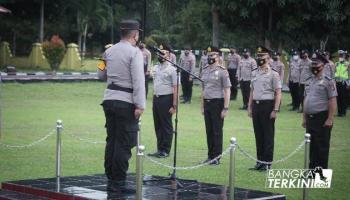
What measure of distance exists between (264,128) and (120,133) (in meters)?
3.85

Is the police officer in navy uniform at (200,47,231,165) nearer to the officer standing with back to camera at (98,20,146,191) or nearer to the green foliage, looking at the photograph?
the officer standing with back to camera at (98,20,146,191)

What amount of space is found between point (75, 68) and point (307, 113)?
1399 inches

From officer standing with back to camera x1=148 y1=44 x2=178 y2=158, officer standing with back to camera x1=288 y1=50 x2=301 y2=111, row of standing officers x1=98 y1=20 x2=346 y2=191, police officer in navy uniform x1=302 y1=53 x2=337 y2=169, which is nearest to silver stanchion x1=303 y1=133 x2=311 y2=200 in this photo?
row of standing officers x1=98 y1=20 x2=346 y2=191

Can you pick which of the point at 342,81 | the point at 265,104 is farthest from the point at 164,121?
the point at 342,81

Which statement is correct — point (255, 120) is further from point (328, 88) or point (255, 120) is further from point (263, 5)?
point (263, 5)

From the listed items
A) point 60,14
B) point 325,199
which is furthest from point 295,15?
point 60,14

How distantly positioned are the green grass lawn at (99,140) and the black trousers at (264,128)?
482 mm

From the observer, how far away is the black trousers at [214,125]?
12.9m

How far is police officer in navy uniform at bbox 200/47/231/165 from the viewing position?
1285cm

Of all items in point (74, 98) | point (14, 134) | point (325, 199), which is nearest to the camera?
point (325, 199)

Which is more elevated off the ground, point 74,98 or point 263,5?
point 263,5

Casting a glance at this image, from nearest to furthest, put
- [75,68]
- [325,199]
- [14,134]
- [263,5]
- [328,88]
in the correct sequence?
1. [325,199]
2. [328,88]
3. [14,134]
4. [263,5]
5. [75,68]

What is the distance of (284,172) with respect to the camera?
37.1ft

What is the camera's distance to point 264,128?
484 inches
